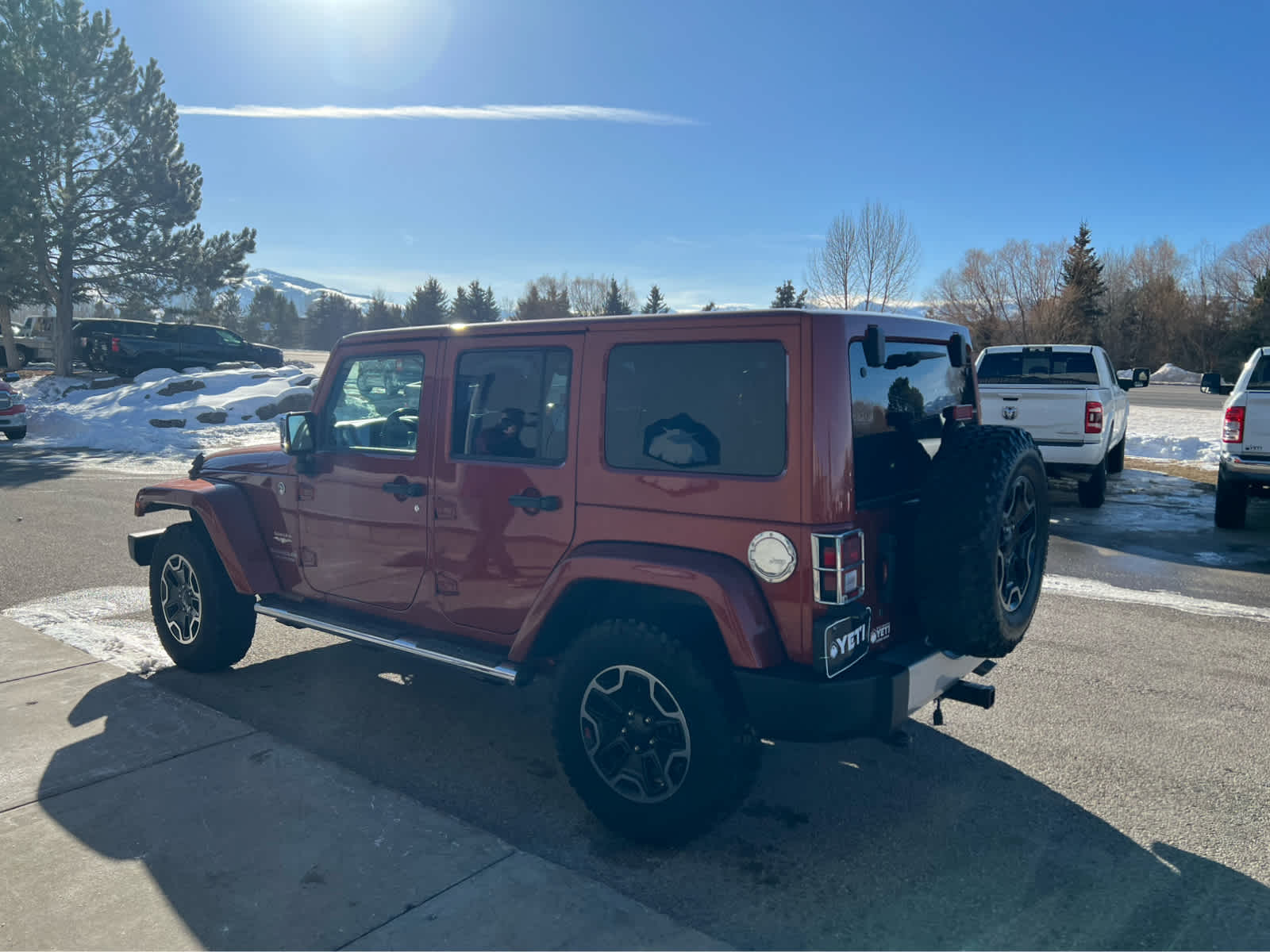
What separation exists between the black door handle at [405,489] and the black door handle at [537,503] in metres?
0.58

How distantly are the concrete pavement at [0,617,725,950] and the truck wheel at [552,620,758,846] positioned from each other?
335mm

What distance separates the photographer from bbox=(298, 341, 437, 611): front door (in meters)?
4.14

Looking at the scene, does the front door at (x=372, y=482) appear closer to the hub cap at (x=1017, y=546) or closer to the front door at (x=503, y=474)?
the front door at (x=503, y=474)

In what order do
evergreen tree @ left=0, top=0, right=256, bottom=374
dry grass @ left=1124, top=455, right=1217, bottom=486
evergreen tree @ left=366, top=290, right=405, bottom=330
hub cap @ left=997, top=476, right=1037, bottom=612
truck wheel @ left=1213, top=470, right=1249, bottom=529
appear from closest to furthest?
hub cap @ left=997, top=476, right=1037, bottom=612
truck wheel @ left=1213, top=470, right=1249, bottom=529
dry grass @ left=1124, top=455, right=1217, bottom=486
evergreen tree @ left=0, top=0, right=256, bottom=374
evergreen tree @ left=366, top=290, right=405, bottom=330

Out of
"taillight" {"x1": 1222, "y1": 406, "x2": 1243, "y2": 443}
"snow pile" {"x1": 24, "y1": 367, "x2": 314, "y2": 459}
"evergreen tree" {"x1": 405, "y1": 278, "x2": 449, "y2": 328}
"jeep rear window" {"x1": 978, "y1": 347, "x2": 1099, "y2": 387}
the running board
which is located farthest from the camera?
A: "evergreen tree" {"x1": 405, "y1": 278, "x2": 449, "y2": 328}

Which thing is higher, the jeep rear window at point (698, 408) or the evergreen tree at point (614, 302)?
the evergreen tree at point (614, 302)

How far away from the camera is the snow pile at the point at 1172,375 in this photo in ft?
174

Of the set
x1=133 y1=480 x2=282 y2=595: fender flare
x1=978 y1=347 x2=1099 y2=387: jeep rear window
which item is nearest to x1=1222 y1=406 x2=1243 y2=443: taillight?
x1=978 y1=347 x2=1099 y2=387: jeep rear window

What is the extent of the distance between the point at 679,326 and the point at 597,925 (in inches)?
80.1

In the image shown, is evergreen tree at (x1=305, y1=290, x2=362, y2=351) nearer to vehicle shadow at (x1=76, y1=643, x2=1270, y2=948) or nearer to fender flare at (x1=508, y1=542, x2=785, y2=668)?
vehicle shadow at (x1=76, y1=643, x2=1270, y2=948)

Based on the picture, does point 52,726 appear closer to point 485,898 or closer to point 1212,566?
point 485,898

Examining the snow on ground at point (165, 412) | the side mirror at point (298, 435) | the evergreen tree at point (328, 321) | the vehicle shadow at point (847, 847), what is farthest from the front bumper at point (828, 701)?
the evergreen tree at point (328, 321)

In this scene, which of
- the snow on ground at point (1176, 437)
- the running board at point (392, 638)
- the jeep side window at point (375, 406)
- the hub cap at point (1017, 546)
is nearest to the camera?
the hub cap at point (1017, 546)

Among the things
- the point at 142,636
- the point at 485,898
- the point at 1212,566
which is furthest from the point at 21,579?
the point at 1212,566
